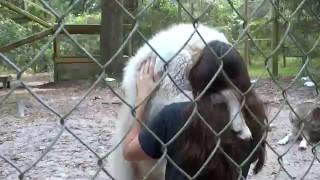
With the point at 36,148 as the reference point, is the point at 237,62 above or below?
above

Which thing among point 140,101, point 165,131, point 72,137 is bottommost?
point 72,137

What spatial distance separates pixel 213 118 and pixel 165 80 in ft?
1.10

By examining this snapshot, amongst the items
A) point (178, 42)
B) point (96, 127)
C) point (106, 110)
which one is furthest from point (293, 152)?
point (178, 42)

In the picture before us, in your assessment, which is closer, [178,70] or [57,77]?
[178,70]

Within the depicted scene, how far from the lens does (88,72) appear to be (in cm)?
1017

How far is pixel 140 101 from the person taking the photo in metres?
1.51

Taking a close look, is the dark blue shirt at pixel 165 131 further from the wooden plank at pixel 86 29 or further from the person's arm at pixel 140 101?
the wooden plank at pixel 86 29

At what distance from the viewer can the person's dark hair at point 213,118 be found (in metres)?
1.42

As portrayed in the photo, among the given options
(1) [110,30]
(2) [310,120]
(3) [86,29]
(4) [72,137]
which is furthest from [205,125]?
(3) [86,29]

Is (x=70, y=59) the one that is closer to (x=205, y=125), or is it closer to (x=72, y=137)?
(x=72, y=137)

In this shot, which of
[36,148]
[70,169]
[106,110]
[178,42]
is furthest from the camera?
[106,110]

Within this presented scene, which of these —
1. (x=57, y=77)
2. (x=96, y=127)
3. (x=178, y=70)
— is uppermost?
(x=178, y=70)

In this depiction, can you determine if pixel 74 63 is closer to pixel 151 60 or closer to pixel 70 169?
pixel 70 169

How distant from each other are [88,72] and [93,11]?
4.05 ft
